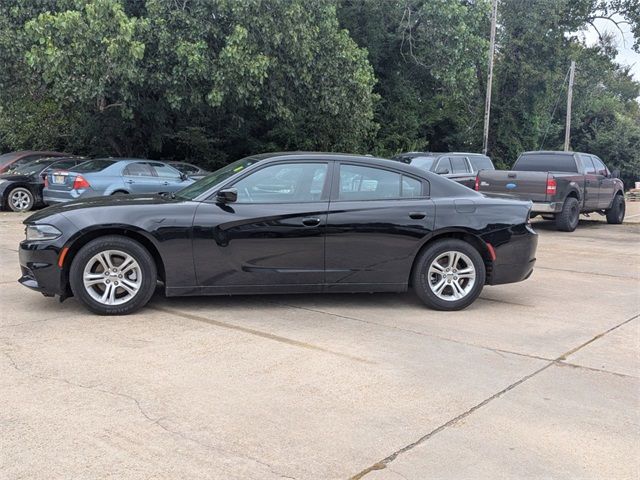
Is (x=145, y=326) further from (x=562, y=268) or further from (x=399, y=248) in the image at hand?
(x=562, y=268)

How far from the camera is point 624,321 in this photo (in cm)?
630

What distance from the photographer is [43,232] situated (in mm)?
5832

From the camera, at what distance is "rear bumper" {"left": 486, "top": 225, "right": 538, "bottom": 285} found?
6539mm

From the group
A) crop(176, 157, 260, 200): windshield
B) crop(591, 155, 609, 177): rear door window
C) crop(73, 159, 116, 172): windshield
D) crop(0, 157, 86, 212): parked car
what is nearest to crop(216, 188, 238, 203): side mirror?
crop(176, 157, 260, 200): windshield

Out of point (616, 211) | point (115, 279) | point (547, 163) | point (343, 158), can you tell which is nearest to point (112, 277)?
point (115, 279)

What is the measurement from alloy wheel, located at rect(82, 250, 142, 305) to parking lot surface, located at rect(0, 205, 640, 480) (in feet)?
0.77

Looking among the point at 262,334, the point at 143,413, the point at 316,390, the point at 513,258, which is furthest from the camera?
the point at 513,258

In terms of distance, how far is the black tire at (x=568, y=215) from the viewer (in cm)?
1395

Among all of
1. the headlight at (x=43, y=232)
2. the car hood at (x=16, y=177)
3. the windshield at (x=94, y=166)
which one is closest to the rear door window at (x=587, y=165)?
the windshield at (x=94, y=166)

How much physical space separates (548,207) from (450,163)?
3.15 m

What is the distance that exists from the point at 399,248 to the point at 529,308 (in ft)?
5.49

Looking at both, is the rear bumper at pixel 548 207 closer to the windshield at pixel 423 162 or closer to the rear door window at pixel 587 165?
the rear door window at pixel 587 165

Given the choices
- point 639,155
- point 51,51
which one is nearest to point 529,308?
point 51,51

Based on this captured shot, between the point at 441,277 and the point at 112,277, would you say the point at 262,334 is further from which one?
the point at 441,277
